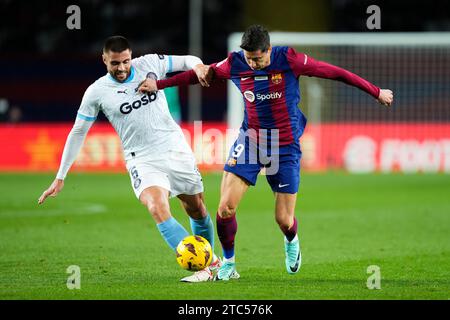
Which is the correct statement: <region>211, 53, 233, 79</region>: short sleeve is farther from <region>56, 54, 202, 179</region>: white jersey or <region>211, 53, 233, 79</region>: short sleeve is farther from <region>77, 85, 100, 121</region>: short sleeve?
<region>77, 85, 100, 121</region>: short sleeve

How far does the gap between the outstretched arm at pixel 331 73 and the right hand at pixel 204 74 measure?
2.48 ft

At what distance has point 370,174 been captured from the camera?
23797 millimetres

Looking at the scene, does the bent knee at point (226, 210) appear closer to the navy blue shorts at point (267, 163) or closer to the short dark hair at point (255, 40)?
the navy blue shorts at point (267, 163)

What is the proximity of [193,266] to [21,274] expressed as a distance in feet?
6.31

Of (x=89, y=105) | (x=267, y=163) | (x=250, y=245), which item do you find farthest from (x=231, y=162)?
(x=250, y=245)

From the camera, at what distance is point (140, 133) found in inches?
331

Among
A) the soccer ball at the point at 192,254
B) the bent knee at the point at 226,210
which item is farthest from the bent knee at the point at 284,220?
the soccer ball at the point at 192,254

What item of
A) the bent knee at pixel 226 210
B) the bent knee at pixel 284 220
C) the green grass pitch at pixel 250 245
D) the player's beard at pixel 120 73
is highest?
the player's beard at pixel 120 73

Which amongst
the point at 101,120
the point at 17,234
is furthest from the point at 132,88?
the point at 101,120

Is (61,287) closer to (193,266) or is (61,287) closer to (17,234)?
(193,266)

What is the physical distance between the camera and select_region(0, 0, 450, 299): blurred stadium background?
10328mm

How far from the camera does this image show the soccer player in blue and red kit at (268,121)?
8.30 metres

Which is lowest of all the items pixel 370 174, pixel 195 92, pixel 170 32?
pixel 370 174

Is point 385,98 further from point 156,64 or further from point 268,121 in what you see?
point 156,64
